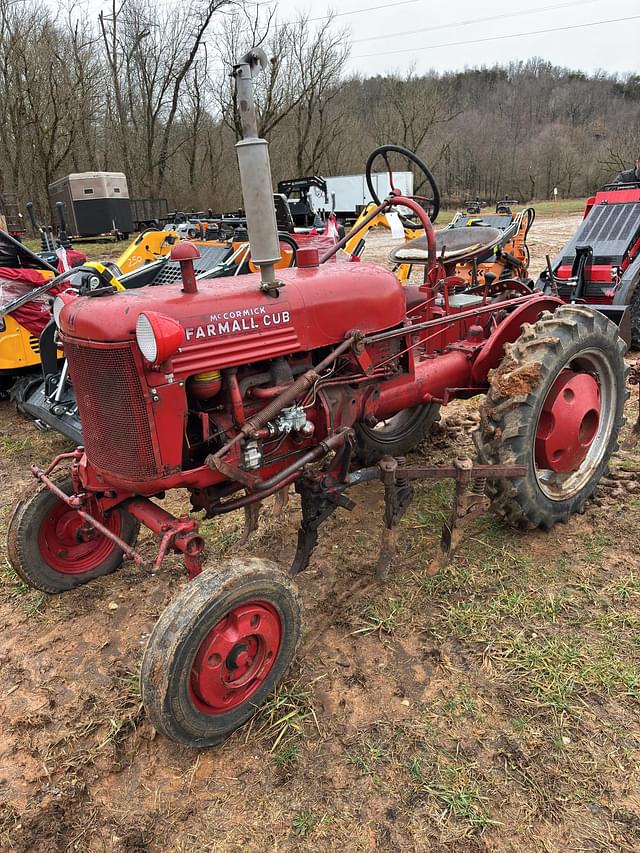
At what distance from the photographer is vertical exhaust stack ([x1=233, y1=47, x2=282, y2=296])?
201 centimetres

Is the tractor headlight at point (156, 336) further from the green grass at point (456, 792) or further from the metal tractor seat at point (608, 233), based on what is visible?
the metal tractor seat at point (608, 233)

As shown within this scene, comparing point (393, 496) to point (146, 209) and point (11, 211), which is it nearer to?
point (11, 211)

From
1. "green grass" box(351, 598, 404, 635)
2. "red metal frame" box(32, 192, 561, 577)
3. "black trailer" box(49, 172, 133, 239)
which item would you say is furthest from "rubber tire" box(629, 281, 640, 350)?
"black trailer" box(49, 172, 133, 239)

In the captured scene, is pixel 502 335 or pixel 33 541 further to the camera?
pixel 502 335

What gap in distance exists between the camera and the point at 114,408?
2162mm

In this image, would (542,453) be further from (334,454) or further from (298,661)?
(298,661)

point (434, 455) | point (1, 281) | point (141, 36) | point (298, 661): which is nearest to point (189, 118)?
point (141, 36)

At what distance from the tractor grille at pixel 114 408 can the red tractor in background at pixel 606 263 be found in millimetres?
5192

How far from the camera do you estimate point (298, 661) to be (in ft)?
8.27

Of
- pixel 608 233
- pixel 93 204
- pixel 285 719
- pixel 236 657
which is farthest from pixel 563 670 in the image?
pixel 93 204

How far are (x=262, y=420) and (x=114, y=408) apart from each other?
533mm

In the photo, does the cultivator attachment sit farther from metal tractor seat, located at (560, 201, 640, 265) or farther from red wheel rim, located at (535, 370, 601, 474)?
metal tractor seat, located at (560, 201, 640, 265)

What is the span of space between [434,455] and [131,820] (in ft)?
9.81

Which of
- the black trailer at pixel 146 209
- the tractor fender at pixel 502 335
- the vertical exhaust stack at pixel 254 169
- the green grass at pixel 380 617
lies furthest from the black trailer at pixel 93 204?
the green grass at pixel 380 617
